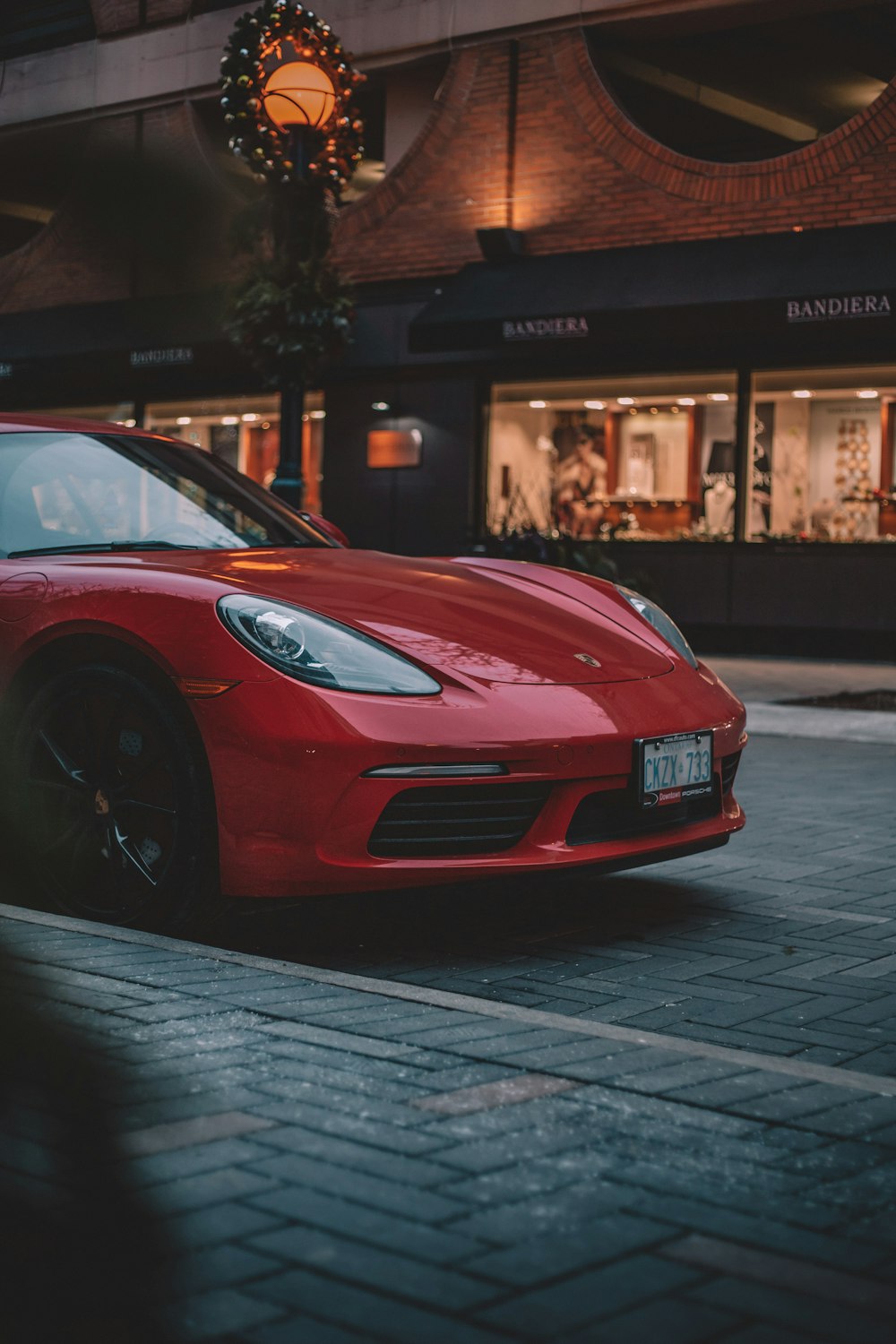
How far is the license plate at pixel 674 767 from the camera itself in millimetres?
4234

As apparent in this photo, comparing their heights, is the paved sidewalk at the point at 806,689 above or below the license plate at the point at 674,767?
below

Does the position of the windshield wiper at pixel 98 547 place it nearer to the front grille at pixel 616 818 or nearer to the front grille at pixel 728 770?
the front grille at pixel 616 818

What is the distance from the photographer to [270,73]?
34.7 ft

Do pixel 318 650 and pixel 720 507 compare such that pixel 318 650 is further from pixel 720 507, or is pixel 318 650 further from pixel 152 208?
pixel 720 507

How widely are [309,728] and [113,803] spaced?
672 millimetres

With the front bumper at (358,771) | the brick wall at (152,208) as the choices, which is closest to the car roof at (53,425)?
the front bumper at (358,771)

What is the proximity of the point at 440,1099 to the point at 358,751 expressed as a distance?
1.20 m

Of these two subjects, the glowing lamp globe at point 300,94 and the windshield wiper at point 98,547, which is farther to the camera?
the glowing lamp globe at point 300,94

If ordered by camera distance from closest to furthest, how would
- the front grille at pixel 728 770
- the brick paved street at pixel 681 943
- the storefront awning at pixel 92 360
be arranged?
the brick paved street at pixel 681 943 < the front grille at pixel 728 770 < the storefront awning at pixel 92 360

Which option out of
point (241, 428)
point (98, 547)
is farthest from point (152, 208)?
point (241, 428)

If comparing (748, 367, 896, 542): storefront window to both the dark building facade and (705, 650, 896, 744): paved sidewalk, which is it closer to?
the dark building facade

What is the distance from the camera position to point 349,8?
19.4 meters

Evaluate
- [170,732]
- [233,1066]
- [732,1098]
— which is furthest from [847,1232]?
[170,732]

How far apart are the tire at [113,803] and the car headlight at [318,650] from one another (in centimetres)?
29
